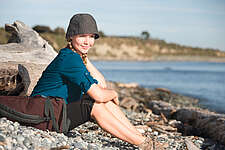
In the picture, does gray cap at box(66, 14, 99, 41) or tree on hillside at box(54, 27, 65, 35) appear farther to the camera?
tree on hillside at box(54, 27, 65, 35)

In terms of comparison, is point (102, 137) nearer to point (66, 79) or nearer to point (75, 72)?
point (66, 79)

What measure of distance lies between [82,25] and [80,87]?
812mm

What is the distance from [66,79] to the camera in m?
3.90

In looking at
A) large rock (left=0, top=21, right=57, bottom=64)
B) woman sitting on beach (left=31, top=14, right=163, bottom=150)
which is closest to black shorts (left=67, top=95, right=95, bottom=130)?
woman sitting on beach (left=31, top=14, right=163, bottom=150)

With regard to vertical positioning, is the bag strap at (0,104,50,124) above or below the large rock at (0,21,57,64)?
below

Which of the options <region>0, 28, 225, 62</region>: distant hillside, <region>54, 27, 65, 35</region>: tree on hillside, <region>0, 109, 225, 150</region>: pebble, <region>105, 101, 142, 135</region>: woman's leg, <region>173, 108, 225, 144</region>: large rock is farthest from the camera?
<region>0, 28, 225, 62</region>: distant hillside

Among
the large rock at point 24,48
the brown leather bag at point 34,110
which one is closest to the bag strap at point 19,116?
the brown leather bag at point 34,110

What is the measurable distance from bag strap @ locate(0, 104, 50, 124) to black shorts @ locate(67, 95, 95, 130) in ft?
1.04

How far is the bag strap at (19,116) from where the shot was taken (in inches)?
150

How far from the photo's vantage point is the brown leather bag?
12.5ft

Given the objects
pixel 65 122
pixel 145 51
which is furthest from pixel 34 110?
pixel 145 51

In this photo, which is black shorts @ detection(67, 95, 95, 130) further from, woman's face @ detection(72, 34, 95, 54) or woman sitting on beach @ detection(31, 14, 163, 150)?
woman's face @ detection(72, 34, 95, 54)

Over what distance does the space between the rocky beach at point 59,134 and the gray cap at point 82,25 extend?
136 cm

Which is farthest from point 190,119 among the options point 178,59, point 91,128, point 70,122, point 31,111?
point 178,59
